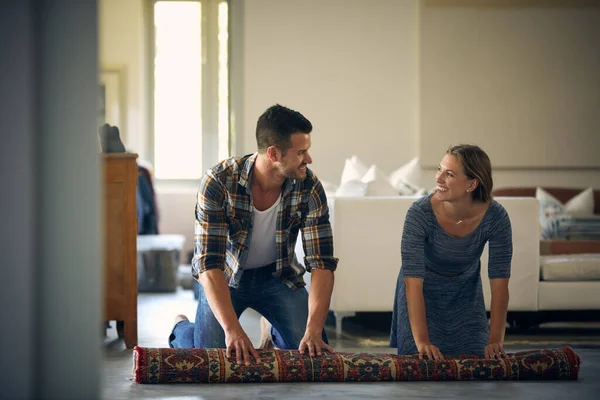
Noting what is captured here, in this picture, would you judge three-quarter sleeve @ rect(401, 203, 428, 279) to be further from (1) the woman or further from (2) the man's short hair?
(2) the man's short hair

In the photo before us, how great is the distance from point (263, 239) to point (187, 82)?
5.14 m

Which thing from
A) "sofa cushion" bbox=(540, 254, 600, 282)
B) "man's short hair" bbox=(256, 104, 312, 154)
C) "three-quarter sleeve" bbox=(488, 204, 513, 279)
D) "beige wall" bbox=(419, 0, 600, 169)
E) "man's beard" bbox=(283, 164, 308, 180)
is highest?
"beige wall" bbox=(419, 0, 600, 169)

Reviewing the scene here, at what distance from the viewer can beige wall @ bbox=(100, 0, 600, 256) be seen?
646 centimetres

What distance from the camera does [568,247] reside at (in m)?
4.58

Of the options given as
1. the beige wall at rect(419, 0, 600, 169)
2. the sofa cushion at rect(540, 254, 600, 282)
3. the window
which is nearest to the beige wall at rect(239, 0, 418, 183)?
the beige wall at rect(419, 0, 600, 169)

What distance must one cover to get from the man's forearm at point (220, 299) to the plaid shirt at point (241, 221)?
0.10 feet

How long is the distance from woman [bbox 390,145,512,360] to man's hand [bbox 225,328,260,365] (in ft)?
1.66

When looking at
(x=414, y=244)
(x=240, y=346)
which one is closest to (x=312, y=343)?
(x=240, y=346)

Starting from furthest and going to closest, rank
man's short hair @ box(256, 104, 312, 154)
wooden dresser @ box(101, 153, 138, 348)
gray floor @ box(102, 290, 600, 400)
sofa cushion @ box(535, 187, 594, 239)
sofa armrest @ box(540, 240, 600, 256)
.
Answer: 1. sofa cushion @ box(535, 187, 594, 239)
2. sofa armrest @ box(540, 240, 600, 256)
3. wooden dresser @ box(101, 153, 138, 348)
4. man's short hair @ box(256, 104, 312, 154)
5. gray floor @ box(102, 290, 600, 400)

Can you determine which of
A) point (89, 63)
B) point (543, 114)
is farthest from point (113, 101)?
point (89, 63)

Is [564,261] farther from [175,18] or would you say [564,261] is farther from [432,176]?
[175,18]

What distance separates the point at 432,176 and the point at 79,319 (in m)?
5.75

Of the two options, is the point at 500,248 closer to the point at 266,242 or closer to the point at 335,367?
the point at 335,367

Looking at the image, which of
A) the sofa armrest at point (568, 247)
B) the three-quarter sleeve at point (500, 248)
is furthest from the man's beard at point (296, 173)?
the sofa armrest at point (568, 247)
